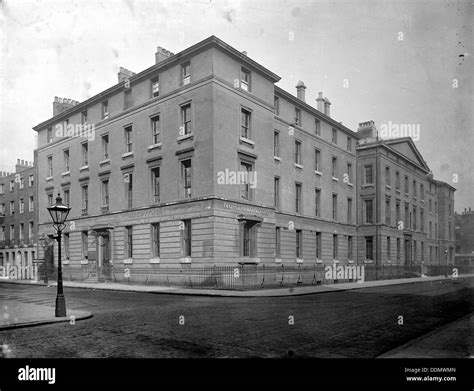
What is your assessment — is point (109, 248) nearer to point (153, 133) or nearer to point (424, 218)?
point (153, 133)

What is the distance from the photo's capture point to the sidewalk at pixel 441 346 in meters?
6.98

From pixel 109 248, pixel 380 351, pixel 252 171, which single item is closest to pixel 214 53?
pixel 252 171

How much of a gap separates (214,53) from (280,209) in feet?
41.1

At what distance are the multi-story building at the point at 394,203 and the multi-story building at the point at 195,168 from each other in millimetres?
5057

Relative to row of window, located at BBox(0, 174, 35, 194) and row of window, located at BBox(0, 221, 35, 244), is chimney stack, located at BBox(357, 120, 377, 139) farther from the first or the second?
row of window, located at BBox(0, 221, 35, 244)

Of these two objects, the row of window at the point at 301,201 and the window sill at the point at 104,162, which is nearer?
the row of window at the point at 301,201

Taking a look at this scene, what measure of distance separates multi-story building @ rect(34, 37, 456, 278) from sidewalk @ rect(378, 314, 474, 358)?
52.3 feet

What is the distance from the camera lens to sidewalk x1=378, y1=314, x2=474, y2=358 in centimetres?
698

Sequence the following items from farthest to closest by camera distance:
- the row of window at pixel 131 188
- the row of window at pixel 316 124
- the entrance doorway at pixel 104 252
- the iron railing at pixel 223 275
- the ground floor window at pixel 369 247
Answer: the ground floor window at pixel 369 247 → the row of window at pixel 316 124 → the entrance doorway at pixel 104 252 → the row of window at pixel 131 188 → the iron railing at pixel 223 275

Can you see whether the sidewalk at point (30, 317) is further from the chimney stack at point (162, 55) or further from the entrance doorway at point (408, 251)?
the entrance doorway at point (408, 251)

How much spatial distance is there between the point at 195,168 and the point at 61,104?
2020cm

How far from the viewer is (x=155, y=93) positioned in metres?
28.6

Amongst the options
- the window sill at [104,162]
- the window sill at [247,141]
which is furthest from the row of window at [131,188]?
the window sill at [247,141]
